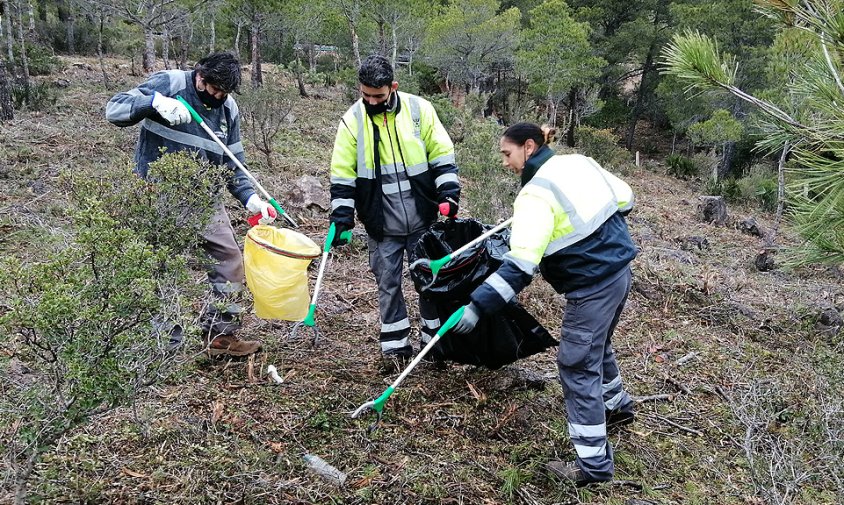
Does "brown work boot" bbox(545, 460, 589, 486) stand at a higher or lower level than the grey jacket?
lower

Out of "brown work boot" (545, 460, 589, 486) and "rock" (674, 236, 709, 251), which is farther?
"rock" (674, 236, 709, 251)

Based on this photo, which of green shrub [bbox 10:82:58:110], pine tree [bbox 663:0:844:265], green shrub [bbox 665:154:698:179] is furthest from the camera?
green shrub [bbox 665:154:698:179]

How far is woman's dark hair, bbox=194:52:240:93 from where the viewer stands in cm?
300

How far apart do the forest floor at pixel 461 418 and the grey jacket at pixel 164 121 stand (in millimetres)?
1187

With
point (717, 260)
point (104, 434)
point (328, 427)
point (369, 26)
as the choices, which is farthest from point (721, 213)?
point (369, 26)

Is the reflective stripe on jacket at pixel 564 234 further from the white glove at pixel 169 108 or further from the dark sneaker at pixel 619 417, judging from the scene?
the white glove at pixel 169 108

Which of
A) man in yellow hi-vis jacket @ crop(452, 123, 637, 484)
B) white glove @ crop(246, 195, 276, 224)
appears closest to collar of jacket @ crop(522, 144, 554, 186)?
man in yellow hi-vis jacket @ crop(452, 123, 637, 484)

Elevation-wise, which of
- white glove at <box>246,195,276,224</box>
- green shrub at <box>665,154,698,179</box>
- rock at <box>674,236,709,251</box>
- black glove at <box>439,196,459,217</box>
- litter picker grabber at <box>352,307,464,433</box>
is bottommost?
green shrub at <box>665,154,698,179</box>

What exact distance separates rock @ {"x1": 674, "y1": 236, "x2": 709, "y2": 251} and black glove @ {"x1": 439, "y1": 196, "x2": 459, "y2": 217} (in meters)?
5.66

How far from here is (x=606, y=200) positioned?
249cm

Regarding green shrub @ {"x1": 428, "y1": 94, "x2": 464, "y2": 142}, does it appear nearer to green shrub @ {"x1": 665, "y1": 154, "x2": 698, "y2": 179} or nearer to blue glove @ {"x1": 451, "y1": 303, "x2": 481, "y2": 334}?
green shrub @ {"x1": 665, "y1": 154, "x2": 698, "y2": 179}

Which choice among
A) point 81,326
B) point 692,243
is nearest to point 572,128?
point 692,243

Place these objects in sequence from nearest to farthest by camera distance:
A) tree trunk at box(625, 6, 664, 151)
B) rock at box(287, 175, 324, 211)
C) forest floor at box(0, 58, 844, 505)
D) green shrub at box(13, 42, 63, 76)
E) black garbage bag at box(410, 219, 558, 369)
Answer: forest floor at box(0, 58, 844, 505)
black garbage bag at box(410, 219, 558, 369)
rock at box(287, 175, 324, 211)
green shrub at box(13, 42, 63, 76)
tree trunk at box(625, 6, 664, 151)

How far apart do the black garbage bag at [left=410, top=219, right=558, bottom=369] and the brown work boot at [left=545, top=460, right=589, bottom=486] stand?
55cm
